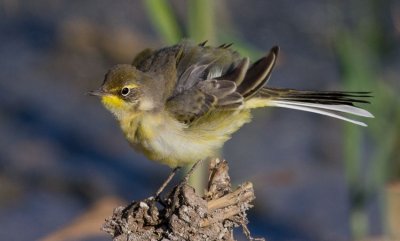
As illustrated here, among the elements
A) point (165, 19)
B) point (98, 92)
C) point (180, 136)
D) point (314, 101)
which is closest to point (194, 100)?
point (180, 136)

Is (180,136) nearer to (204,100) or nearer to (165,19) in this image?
(204,100)

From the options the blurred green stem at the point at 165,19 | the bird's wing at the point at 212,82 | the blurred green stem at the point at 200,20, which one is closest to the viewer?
the bird's wing at the point at 212,82

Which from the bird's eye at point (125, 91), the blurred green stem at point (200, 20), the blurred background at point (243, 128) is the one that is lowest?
the bird's eye at point (125, 91)

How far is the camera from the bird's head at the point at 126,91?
6098mm

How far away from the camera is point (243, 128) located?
10.0 meters

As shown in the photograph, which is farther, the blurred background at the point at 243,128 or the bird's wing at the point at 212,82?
the blurred background at the point at 243,128

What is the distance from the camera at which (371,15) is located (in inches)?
307

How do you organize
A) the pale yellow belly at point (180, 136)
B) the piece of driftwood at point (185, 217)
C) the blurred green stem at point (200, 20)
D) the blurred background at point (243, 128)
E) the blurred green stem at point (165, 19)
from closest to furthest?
the piece of driftwood at point (185, 217), the pale yellow belly at point (180, 136), the blurred green stem at point (165, 19), the blurred green stem at point (200, 20), the blurred background at point (243, 128)

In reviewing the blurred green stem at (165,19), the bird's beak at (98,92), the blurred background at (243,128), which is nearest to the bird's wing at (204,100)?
the bird's beak at (98,92)

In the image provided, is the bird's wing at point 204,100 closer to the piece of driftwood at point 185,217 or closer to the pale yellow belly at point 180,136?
the pale yellow belly at point 180,136

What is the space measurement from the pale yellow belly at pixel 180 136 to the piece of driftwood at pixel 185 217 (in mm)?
739

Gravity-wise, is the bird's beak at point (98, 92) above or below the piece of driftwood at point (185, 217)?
above

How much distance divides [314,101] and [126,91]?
858mm

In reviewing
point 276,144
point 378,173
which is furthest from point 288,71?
point 378,173
